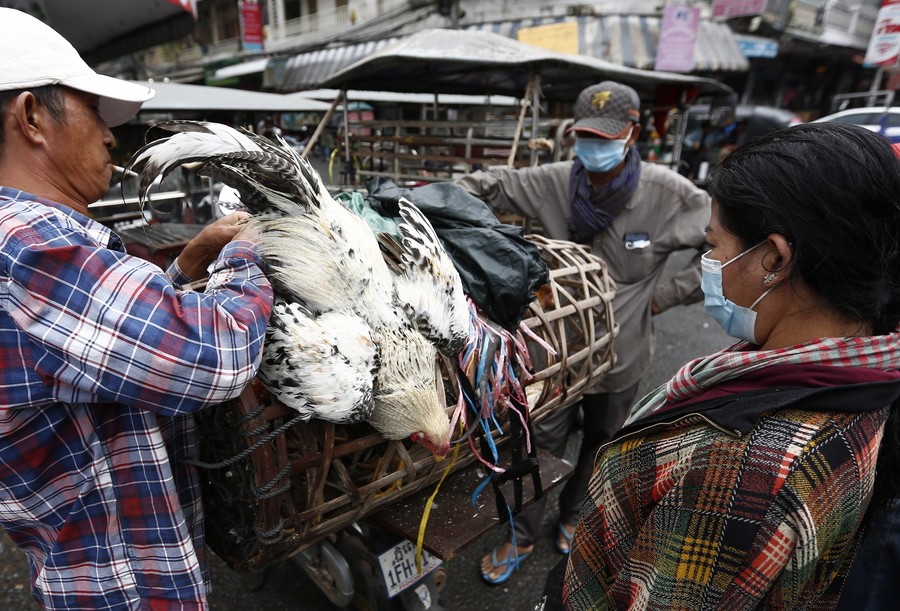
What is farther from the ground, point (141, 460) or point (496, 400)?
point (141, 460)

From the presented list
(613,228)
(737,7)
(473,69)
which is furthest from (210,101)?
(737,7)

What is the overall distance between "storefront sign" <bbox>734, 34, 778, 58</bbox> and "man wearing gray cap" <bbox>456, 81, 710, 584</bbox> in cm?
1406

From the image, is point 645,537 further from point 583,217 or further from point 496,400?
point 583,217

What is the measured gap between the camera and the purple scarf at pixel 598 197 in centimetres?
232

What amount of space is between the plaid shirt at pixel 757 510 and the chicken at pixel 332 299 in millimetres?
541

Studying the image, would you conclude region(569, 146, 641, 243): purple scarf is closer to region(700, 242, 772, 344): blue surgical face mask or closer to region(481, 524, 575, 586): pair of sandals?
region(700, 242, 772, 344): blue surgical face mask

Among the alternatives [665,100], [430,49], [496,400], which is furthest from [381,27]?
[496,400]

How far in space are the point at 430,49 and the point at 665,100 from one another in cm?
395

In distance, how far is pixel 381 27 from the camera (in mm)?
15602

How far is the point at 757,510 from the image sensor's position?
796 millimetres

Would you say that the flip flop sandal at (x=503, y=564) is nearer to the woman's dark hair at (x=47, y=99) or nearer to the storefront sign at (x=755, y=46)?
the woman's dark hair at (x=47, y=99)

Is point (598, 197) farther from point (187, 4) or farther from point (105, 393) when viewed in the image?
point (187, 4)

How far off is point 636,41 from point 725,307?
12.7 meters

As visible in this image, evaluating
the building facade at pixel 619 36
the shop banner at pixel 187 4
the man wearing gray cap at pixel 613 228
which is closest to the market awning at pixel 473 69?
the shop banner at pixel 187 4
